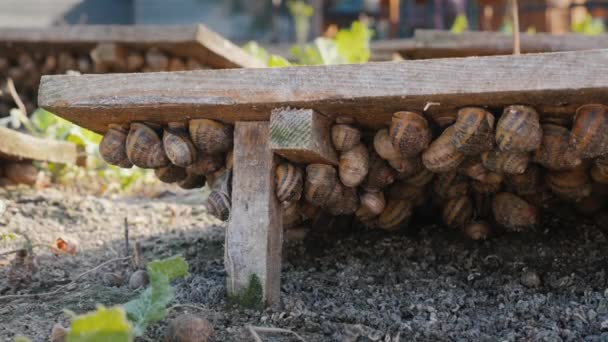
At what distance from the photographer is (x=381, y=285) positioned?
227 centimetres

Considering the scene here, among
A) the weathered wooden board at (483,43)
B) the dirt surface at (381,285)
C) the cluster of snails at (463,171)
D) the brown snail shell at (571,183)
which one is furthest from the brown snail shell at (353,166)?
the weathered wooden board at (483,43)

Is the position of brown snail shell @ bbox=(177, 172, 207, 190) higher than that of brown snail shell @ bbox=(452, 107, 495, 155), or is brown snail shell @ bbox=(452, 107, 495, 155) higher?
brown snail shell @ bbox=(452, 107, 495, 155)

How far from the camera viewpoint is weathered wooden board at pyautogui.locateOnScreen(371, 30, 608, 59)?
4.03 metres

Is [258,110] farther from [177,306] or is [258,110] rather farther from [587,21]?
[587,21]

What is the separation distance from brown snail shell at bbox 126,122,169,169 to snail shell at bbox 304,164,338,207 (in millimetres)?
433

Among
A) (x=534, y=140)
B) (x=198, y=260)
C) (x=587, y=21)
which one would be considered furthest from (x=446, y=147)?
(x=587, y=21)

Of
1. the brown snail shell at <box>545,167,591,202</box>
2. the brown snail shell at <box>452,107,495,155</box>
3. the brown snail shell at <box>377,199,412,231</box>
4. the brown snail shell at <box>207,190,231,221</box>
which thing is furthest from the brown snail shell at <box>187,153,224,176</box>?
the brown snail shell at <box>545,167,591,202</box>

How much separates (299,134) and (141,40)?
8.75 ft

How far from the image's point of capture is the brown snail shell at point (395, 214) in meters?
2.46

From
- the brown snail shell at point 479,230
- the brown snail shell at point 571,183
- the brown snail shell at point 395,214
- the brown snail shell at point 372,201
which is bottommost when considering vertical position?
the brown snail shell at point 479,230

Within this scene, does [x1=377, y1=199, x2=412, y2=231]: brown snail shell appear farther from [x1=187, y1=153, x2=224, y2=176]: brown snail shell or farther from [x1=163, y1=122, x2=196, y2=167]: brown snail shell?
[x1=163, y1=122, x2=196, y2=167]: brown snail shell

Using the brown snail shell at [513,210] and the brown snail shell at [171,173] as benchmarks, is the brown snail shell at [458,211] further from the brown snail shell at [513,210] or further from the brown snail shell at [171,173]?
the brown snail shell at [171,173]

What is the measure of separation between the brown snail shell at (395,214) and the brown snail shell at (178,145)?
658 mm

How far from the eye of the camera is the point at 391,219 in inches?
98.1
